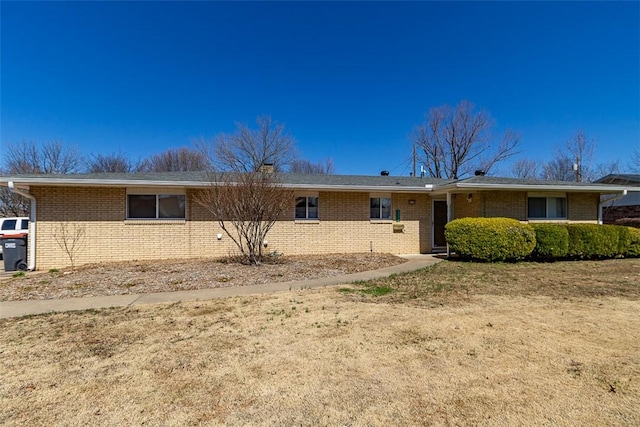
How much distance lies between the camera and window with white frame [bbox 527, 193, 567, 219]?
12281mm

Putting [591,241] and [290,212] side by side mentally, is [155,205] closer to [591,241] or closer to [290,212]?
[290,212]

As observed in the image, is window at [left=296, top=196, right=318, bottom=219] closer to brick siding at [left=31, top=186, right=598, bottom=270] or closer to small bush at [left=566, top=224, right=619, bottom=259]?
brick siding at [left=31, top=186, right=598, bottom=270]

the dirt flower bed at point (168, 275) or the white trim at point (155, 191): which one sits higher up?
the white trim at point (155, 191)

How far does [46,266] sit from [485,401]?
1174 centimetres

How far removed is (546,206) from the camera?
1245 cm

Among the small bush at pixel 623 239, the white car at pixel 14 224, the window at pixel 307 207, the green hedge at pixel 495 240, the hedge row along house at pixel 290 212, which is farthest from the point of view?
the white car at pixel 14 224

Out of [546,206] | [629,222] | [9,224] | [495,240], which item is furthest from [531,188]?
[9,224]

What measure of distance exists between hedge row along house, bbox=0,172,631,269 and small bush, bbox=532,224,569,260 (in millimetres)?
1571

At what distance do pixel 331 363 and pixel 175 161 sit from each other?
31117mm

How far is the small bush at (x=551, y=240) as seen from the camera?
34.2 ft

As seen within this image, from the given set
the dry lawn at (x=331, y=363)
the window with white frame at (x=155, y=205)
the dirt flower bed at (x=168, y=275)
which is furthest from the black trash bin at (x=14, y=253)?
the dry lawn at (x=331, y=363)

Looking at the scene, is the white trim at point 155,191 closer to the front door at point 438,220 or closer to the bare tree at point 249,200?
the bare tree at point 249,200

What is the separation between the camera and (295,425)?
2338mm

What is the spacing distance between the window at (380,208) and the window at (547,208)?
5095mm
